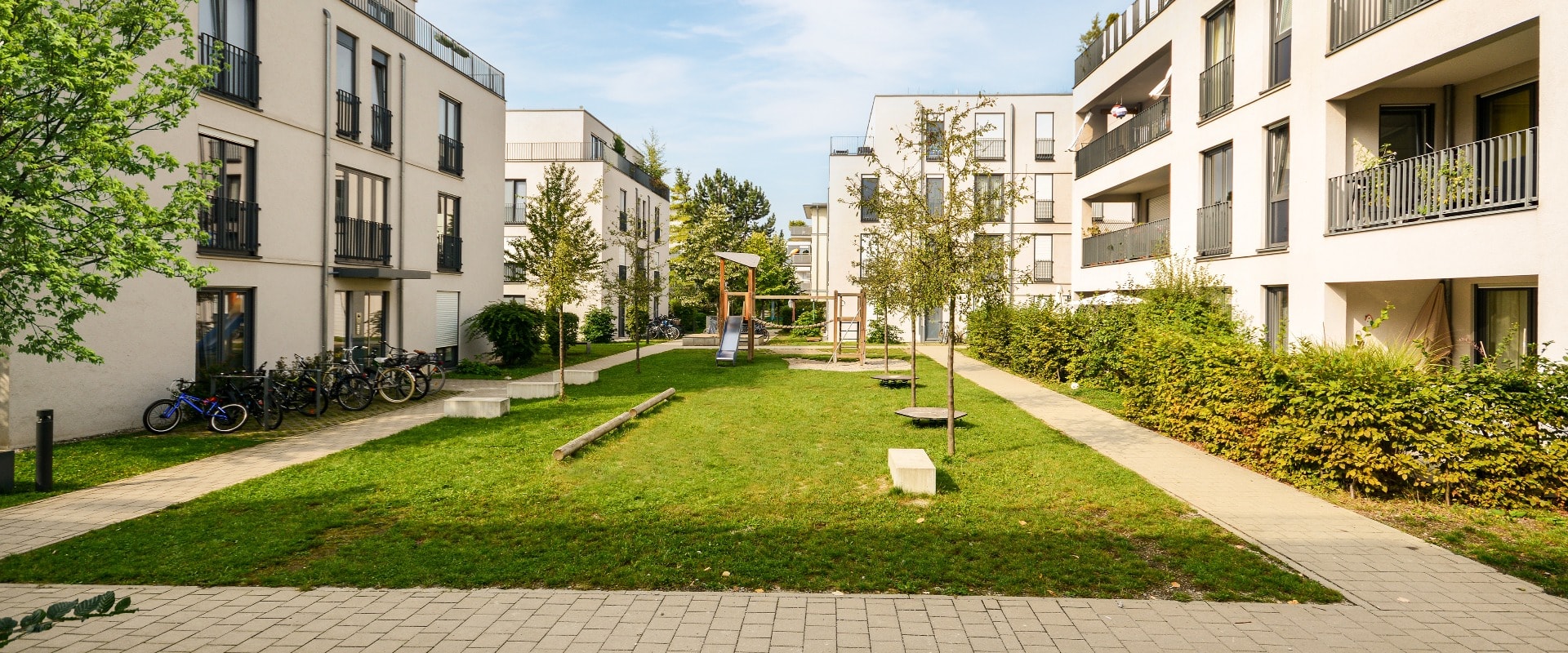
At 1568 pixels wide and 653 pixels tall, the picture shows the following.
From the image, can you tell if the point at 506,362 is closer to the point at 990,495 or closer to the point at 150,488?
the point at 150,488

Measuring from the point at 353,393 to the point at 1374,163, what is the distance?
17.3 meters

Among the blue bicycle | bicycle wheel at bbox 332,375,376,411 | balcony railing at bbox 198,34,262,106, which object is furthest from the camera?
bicycle wheel at bbox 332,375,376,411

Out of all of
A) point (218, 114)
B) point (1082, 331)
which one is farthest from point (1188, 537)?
point (218, 114)

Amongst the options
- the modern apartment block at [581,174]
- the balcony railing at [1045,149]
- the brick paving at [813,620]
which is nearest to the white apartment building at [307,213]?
the brick paving at [813,620]

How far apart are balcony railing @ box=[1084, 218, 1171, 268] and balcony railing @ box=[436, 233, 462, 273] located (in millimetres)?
17981

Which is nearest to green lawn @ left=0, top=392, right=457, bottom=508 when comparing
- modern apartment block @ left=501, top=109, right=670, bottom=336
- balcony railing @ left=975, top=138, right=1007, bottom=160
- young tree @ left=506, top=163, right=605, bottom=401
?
young tree @ left=506, top=163, right=605, bottom=401

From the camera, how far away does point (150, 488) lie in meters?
8.63

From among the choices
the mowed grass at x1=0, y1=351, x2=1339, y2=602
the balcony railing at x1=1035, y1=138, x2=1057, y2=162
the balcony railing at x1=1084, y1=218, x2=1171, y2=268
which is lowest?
the mowed grass at x1=0, y1=351, x2=1339, y2=602

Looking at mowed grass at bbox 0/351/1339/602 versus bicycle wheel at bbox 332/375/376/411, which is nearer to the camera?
mowed grass at bbox 0/351/1339/602

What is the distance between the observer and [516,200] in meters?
38.0

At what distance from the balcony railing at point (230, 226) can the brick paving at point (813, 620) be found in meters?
10.0

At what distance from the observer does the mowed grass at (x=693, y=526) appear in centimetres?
584

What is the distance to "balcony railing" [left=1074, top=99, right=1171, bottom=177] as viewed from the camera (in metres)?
19.8

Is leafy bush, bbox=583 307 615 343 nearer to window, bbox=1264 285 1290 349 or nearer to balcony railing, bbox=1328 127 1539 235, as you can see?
window, bbox=1264 285 1290 349
